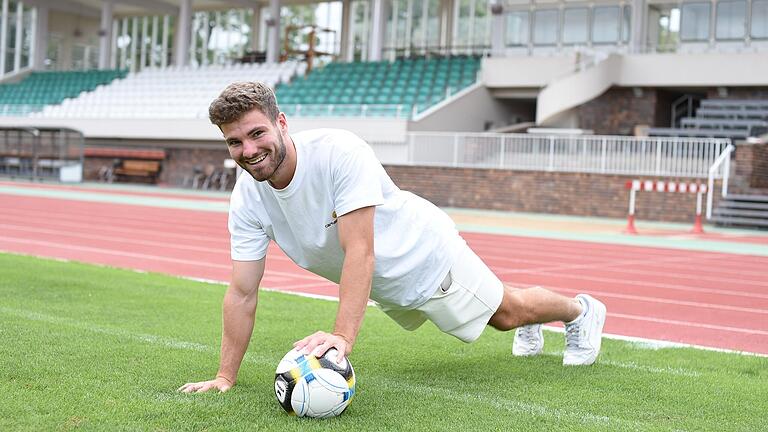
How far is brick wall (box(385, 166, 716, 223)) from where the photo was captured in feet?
80.8

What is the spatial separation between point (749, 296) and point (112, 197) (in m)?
20.1

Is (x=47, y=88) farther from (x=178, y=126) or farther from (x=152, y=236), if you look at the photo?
(x=152, y=236)

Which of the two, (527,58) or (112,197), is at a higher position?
(527,58)

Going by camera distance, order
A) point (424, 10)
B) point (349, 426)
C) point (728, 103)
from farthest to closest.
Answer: point (424, 10), point (728, 103), point (349, 426)

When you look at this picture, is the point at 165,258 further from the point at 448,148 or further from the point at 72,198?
the point at 448,148

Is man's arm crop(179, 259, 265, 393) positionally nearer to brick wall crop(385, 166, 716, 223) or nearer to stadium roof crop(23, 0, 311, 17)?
brick wall crop(385, 166, 716, 223)

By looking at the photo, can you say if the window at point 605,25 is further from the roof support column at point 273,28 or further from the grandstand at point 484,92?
the roof support column at point 273,28

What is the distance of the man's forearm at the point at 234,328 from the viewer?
15.1 ft

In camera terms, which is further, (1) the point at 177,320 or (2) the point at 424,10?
(2) the point at 424,10

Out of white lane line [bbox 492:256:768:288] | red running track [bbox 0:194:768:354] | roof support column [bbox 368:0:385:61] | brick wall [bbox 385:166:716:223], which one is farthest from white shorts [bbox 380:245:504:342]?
roof support column [bbox 368:0:385:61]

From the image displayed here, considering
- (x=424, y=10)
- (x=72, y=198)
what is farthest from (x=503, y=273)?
(x=424, y=10)

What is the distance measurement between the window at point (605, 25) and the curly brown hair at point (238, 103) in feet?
105

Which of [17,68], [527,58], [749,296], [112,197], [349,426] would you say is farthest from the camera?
[17,68]

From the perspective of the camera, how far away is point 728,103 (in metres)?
30.0
